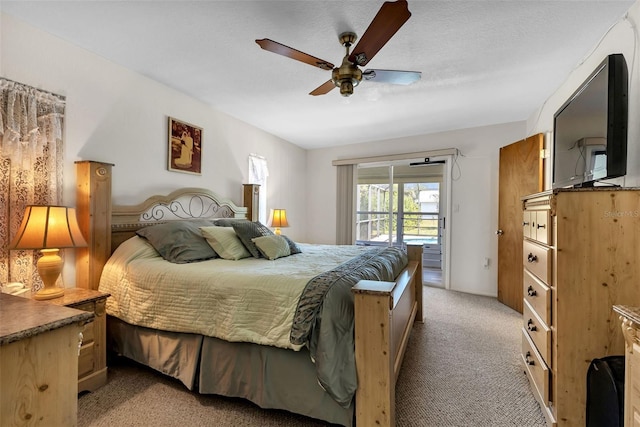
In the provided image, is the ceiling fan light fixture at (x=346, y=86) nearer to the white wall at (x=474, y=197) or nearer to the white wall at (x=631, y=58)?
the white wall at (x=631, y=58)

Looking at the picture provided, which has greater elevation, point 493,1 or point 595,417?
point 493,1

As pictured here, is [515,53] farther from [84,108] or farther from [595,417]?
[84,108]

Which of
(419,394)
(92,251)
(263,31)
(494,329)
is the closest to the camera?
(419,394)

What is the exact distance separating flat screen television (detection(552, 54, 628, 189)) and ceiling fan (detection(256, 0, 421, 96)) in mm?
980

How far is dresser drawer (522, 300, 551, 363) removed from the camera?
1.59 meters

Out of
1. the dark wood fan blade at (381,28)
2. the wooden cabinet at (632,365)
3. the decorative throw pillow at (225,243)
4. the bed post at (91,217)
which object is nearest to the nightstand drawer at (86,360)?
the bed post at (91,217)

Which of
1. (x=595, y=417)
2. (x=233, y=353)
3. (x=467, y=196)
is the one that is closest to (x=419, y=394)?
(x=595, y=417)

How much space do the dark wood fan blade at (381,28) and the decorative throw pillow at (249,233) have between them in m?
1.70

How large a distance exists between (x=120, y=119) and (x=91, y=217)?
0.93 m

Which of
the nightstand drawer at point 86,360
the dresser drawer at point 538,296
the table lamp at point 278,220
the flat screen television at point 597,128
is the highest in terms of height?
the flat screen television at point 597,128

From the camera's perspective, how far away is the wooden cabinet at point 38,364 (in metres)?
0.81

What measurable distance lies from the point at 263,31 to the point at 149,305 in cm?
204

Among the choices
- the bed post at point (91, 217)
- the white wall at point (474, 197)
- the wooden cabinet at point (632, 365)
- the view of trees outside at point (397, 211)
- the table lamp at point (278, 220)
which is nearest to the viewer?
the wooden cabinet at point (632, 365)

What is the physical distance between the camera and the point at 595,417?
1.33 m
